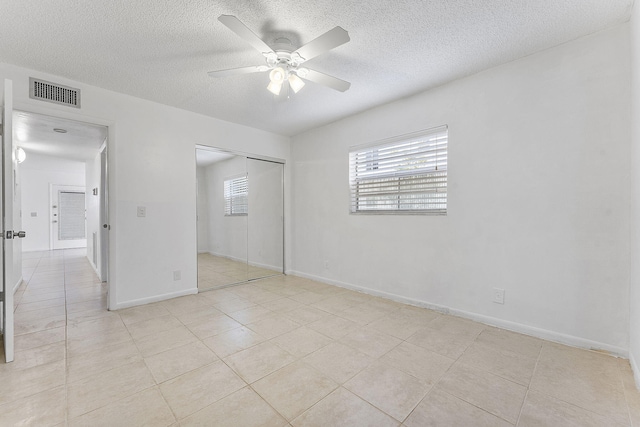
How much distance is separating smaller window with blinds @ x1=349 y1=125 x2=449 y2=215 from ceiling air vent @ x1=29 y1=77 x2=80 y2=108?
3.15 m

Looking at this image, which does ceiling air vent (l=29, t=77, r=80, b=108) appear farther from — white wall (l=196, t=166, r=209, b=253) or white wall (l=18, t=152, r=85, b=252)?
white wall (l=18, t=152, r=85, b=252)

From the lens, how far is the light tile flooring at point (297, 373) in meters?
1.46

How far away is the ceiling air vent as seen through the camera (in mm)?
2600

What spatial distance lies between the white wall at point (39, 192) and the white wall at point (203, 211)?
230 inches

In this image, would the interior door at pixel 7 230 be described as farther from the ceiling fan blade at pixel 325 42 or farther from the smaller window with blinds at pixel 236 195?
the smaller window with blinds at pixel 236 195

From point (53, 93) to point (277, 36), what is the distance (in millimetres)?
2381

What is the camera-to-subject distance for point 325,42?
5.88ft

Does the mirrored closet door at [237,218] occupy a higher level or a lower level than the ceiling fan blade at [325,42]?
lower

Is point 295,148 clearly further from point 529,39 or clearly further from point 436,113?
point 529,39

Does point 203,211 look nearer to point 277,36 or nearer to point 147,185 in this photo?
point 147,185

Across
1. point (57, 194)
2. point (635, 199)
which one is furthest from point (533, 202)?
point (57, 194)

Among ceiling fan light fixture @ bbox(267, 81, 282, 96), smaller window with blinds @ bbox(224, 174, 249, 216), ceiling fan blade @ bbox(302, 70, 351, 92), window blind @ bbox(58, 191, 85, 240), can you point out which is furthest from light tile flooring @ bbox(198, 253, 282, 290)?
window blind @ bbox(58, 191, 85, 240)

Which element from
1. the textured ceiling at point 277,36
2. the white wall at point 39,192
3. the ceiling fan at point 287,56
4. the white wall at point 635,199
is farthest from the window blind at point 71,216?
the white wall at point 635,199

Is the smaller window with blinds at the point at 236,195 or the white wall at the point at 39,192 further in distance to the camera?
the white wall at the point at 39,192
